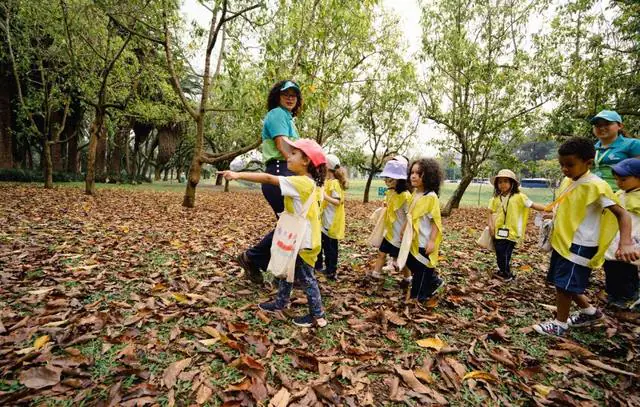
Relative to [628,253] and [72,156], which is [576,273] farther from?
[72,156]

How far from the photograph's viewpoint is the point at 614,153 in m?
3.88

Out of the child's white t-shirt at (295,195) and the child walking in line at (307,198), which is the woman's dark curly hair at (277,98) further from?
the child's white t-shirt at (295,195)

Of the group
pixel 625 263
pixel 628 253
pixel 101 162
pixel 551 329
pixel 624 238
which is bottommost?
pixel 551 329

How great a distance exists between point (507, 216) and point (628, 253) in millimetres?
2060

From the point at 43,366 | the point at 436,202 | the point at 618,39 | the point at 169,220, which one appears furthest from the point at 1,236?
the point at 618,39

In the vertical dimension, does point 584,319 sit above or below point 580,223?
below

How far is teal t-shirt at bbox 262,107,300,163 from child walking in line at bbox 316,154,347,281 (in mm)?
1123

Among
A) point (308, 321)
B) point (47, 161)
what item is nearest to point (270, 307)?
point (308, 321)

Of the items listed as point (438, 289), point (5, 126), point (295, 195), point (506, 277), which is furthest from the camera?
point (5, 126)

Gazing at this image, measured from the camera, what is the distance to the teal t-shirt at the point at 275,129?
3398 mm

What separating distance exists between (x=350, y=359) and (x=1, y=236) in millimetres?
6142

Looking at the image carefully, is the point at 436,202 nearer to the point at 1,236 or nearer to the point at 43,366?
the point at 43,366

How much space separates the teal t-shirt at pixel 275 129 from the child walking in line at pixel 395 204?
56.9 inches

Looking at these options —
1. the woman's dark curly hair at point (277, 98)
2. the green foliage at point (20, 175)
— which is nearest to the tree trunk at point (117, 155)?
the green foliage at point (20, 175)
